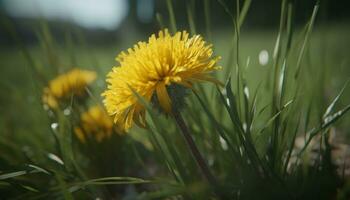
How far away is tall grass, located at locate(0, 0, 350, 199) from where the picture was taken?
2.98 feet

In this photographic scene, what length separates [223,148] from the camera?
1.19 metres

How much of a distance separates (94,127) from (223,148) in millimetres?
560

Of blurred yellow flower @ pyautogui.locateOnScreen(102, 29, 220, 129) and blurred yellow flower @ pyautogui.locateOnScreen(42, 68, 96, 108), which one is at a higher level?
blurred yellow flower @ pyautogui.locateOnScreen(42, 68, 96, 108)

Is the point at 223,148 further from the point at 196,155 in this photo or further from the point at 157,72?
the point at 157,72

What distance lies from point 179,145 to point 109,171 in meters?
0.29

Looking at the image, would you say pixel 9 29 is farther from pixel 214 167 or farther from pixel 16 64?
pixel 16 64

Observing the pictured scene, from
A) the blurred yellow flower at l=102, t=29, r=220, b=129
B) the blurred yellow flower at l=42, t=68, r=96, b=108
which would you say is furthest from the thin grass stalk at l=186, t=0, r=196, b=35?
the blurred yellow flower at l=42, t=68, r=96, b=108

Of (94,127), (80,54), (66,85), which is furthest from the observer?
(80,54)

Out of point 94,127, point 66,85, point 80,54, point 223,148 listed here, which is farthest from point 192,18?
point 80,54

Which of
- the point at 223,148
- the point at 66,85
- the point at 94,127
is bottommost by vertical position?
the point at 223,148

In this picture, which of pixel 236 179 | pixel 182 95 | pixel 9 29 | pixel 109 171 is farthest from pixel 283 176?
pixel 9 29

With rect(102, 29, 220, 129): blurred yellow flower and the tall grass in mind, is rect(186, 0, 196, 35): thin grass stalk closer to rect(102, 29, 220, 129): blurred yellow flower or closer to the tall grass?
the tall grass

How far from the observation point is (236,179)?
105 centimetres

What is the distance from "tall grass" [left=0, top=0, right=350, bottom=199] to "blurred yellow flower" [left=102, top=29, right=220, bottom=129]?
60 millimetres
